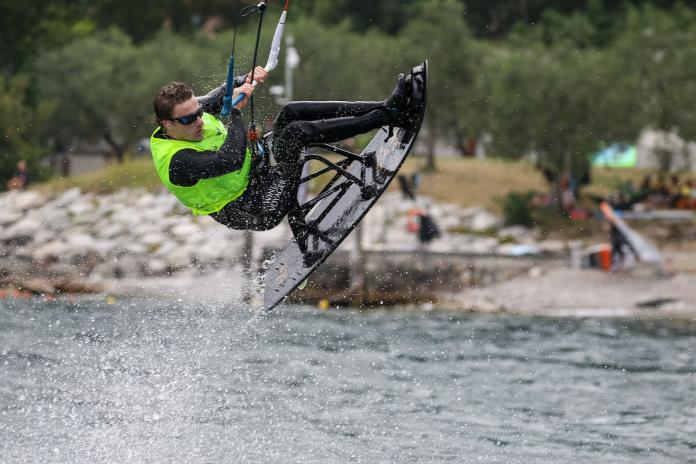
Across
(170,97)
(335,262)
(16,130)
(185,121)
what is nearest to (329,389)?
(185,121)

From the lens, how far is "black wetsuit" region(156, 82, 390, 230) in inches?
351

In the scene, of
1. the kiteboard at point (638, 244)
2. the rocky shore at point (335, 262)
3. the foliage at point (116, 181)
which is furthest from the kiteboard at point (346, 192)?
the foliage at point (116, 181)

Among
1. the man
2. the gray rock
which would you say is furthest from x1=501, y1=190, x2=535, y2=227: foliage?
the man

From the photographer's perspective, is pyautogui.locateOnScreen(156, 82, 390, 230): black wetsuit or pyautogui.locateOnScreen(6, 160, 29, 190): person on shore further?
pyautogui.locateOnScreen(6, 160, 29, 190): person on shore

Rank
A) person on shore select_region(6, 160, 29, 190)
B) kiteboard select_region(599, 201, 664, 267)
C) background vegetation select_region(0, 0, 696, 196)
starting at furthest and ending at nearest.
A: background vegetation select_region(0, 0, 696, 196) → person on shore select_region(6, 160, 29, 190) → kiteboard select_region(599, 201, 664, 267)

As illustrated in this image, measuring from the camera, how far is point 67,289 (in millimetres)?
26438

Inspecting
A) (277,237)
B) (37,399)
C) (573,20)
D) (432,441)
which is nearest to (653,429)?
(432,441)

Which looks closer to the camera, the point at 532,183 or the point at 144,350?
the point at 144,350

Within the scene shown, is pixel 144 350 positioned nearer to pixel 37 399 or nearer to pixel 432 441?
pixel 37 399

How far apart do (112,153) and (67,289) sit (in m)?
11.8

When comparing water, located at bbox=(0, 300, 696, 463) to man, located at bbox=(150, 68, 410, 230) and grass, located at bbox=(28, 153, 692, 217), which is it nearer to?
man, located at bbox=(150, 68, 410, 230)

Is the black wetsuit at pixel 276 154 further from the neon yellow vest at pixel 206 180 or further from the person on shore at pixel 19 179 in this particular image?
the person on shore at pixel 19 179

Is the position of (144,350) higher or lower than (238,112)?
lower

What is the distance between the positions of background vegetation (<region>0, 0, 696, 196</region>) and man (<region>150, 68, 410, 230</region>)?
53.6ft
